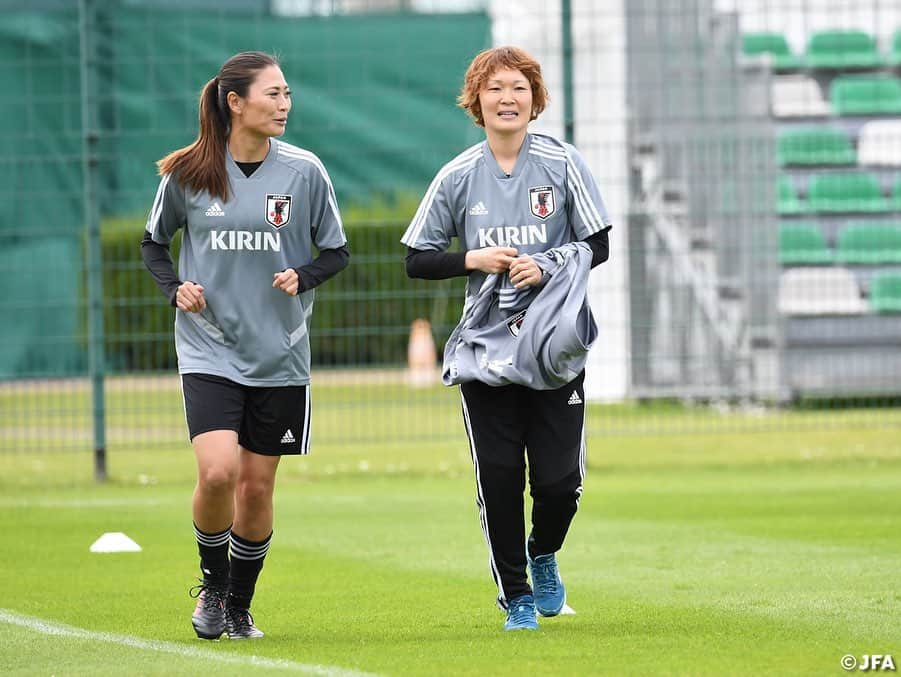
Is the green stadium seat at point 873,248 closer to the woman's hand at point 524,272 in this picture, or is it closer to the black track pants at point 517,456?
the black track pants at point 517,456

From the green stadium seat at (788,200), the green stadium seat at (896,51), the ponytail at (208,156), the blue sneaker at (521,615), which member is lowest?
the blue sneaker at (521,615)

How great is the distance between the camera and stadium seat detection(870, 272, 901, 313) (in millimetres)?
17656

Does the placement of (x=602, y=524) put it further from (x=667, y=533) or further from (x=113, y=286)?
(x=113, y=286)

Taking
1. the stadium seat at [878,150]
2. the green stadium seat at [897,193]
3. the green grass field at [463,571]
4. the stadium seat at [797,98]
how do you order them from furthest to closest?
the stadium seat at [797,98] → the green stadium seat at [897,193] → the stadium seat at [878,150] → the green grass field at [463,571]

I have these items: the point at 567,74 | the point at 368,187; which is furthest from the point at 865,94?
the point at 368,187

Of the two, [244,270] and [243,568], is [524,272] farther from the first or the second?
[243,568]

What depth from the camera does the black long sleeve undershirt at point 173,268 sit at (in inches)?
248

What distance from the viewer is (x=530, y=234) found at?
248 inches

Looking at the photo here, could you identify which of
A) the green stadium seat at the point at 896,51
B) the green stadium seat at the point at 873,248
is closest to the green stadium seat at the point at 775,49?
the green stadium seat at the point at 896,51

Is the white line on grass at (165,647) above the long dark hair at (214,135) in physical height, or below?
below

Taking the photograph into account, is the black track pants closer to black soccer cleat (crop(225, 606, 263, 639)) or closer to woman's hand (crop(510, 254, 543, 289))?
woman's hand (crop(510, 254, 543, 289))

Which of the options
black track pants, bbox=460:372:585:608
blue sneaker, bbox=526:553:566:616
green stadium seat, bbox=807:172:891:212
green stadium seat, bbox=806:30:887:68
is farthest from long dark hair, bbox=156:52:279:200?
green stadium seat, bbox=806:30:887:68

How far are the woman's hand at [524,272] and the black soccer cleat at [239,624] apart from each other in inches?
61.9

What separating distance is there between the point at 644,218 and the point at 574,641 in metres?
9.91
